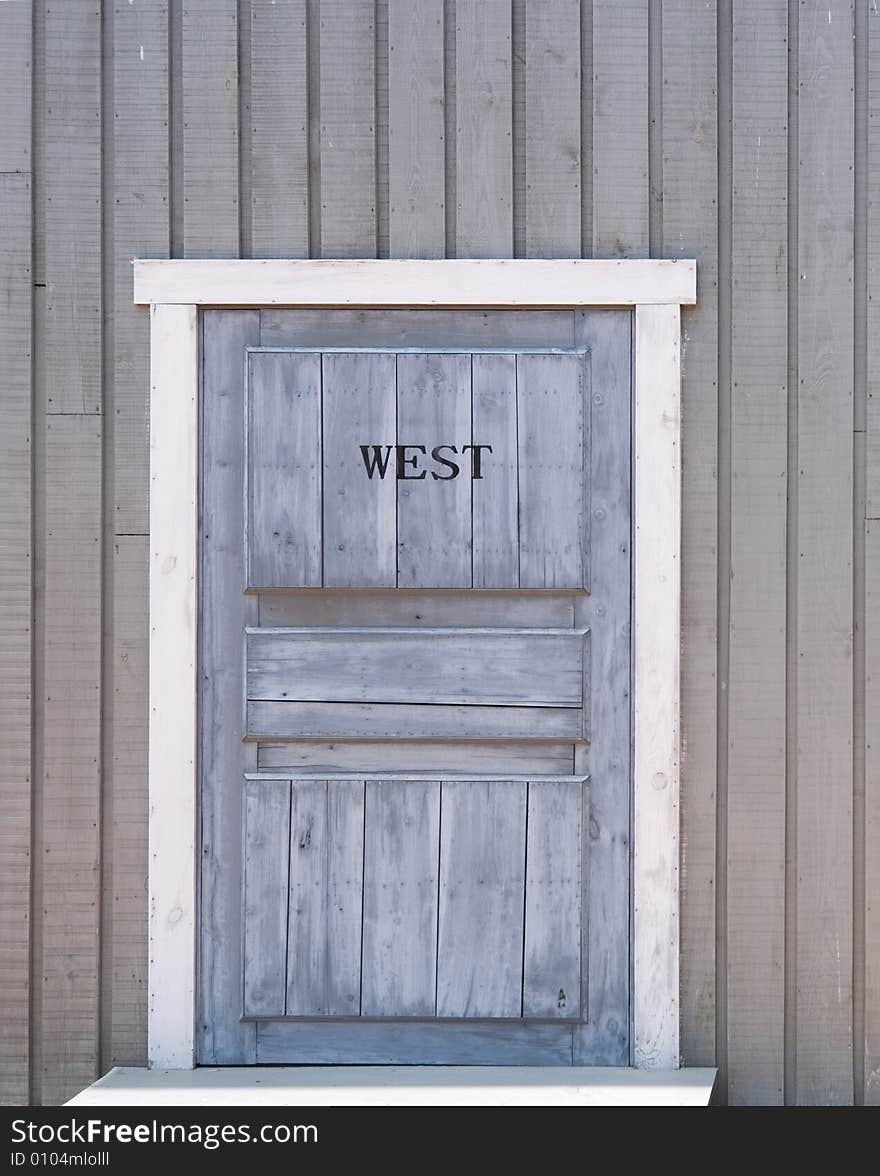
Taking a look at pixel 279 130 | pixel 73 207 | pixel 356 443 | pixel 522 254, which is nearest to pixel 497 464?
pixel 356 443

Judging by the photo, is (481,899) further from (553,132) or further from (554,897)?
(553,132)

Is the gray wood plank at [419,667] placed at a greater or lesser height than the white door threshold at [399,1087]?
greater

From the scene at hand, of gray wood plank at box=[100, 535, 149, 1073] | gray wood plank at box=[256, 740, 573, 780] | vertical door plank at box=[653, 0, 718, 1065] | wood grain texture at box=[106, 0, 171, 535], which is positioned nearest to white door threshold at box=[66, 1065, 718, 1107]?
gray wood plank at box=[100, 535, 149, 1073]

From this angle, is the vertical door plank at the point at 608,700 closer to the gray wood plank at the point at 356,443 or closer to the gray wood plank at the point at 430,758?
the gray wood plank at the point at 430,758

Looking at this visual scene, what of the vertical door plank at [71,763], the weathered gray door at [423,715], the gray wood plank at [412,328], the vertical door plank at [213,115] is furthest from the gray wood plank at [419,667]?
the vertical door plank at [213,115]

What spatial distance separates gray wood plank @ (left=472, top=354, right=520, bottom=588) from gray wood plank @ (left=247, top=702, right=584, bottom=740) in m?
0.38

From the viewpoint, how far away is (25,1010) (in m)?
3.16

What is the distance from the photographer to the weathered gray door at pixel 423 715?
3.15 m

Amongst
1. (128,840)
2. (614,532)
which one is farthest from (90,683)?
(614,532)

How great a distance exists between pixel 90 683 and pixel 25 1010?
2.79 ft

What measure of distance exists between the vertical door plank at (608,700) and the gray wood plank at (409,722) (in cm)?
11

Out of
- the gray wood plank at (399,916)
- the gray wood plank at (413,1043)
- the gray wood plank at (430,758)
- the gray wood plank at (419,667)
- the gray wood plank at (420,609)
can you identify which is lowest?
the gray wood plank at (413,1043)

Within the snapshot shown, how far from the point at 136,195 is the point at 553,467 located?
1292 mm

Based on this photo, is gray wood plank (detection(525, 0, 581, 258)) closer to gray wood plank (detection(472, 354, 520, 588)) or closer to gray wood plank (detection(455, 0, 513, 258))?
gray wood plank (detection(455, 0, 513, 258))
